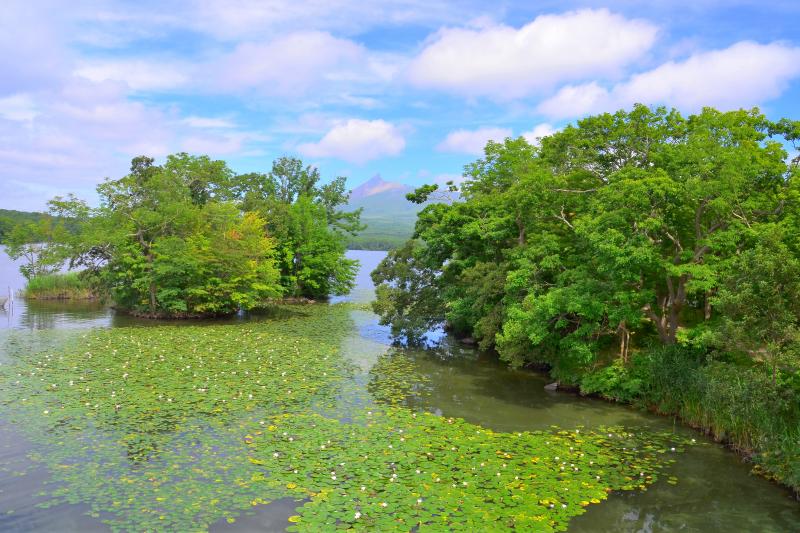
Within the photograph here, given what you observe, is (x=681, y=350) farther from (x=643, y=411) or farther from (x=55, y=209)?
(x=55, y=209)

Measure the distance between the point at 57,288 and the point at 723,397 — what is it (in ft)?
141

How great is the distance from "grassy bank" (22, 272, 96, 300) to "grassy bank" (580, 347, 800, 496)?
37.2 m

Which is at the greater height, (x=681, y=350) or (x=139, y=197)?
(x=139, y=197)

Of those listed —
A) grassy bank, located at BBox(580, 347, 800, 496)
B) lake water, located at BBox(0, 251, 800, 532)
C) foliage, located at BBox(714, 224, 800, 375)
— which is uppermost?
foliage, located at BBox(714, 224, 800, 375)

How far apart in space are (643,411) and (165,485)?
43.7 feet

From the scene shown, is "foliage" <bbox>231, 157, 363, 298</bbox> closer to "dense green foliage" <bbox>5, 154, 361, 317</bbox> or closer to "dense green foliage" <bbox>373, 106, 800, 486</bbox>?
"dense green foliage" <bbox>5, 154, 361, 317</bbox>

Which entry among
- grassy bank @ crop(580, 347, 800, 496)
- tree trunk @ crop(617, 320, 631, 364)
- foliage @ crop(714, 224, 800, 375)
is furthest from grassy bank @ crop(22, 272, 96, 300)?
foliage @ crop(714, 224, 800, 375)

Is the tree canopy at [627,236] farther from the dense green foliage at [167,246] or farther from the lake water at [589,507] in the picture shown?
the dense green foliage at [167,246]

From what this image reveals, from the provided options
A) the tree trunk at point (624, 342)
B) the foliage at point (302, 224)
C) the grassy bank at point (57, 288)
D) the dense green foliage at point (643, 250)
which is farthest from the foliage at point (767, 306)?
the grassy bank at point (57, 288)

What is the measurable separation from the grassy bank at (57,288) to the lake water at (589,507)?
65.0 feet

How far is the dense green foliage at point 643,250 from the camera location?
41.9ft

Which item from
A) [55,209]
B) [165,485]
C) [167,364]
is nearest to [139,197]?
[55,209]

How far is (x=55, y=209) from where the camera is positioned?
3625cm

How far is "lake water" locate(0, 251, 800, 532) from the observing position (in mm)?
9883
